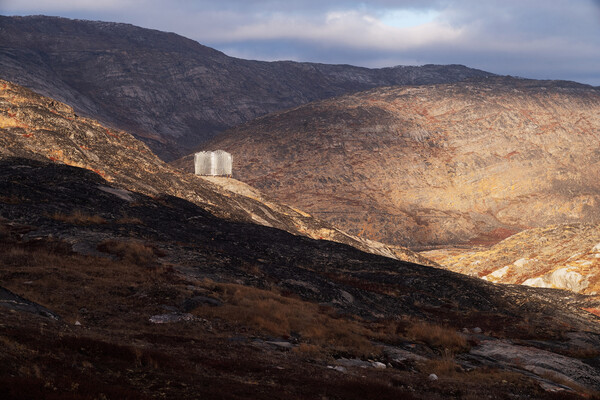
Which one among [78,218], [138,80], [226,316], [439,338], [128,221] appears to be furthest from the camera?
[138,80]

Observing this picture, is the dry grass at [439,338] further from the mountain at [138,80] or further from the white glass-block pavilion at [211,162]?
the mountain at [138,80]

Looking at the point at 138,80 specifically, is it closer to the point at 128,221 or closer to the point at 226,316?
the point at 128,221

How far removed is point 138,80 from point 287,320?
160580 mm

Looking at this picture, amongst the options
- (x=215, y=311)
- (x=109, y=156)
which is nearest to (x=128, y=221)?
(x=215, y=311)

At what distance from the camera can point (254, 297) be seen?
18.5 m

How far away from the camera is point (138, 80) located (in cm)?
16312

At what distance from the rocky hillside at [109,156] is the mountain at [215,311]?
0.26m

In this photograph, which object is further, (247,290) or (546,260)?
(546,260)

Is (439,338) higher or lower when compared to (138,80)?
lower

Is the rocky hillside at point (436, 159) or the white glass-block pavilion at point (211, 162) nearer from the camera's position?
the white glass-block pavilion at point (211, 162)

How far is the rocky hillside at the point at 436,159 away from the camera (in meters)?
93.4

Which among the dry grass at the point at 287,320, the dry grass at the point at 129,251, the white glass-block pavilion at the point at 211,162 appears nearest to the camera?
the dry grass at the point at 287,320

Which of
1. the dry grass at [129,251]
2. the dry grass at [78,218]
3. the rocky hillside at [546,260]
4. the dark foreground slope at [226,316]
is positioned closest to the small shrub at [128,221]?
the dark foreground slope at [226,316]

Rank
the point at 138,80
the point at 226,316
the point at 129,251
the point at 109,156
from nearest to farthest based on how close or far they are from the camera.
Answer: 1. the point at 226,316
2. the point at 129,251
3. the point at 109,156
4. the point at 138,80
